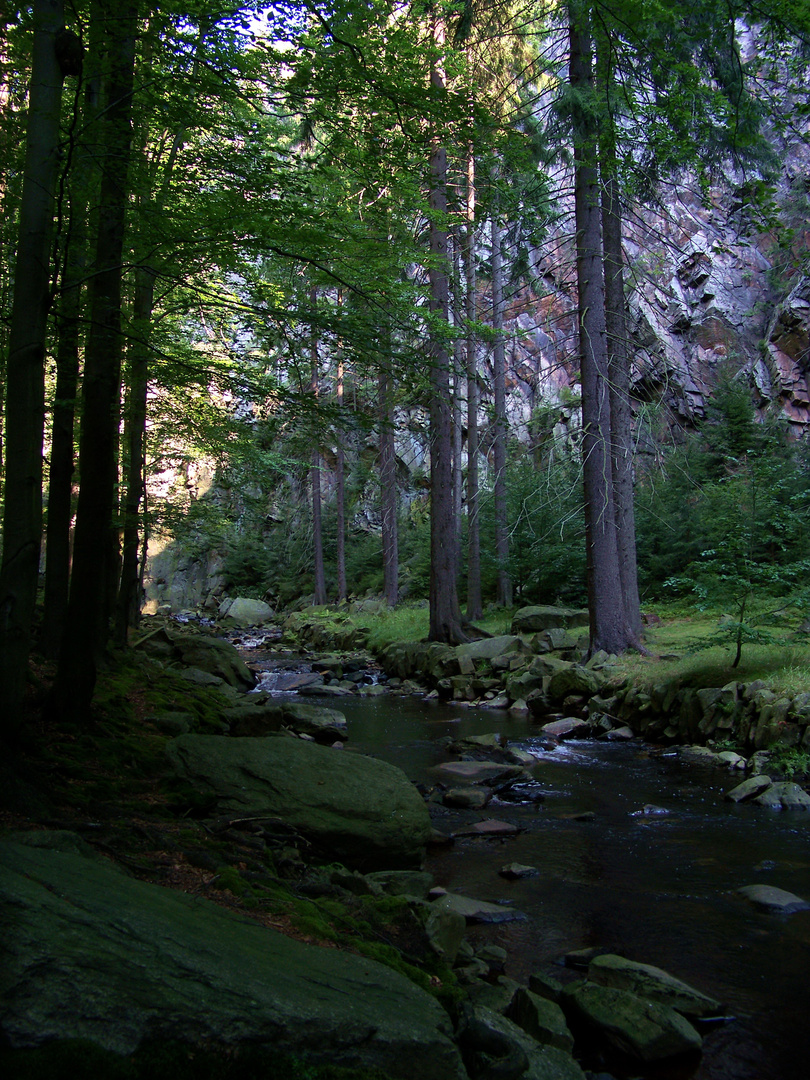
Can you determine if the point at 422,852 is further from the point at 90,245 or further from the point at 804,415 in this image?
the point at 804,415

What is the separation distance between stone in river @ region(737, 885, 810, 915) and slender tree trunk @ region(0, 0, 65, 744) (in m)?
4.99

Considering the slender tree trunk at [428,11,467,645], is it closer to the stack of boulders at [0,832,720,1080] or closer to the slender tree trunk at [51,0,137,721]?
the slender tree trunk at [51,0,137,721]

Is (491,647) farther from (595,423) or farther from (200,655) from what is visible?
(200,655)

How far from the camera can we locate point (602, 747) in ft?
31.9

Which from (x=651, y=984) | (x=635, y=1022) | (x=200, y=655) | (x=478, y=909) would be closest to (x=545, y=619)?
(x=200, y=655)

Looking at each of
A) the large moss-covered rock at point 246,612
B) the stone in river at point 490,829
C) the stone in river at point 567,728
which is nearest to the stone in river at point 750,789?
the stone in river at point 490,829

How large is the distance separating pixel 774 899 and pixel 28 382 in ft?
19.5

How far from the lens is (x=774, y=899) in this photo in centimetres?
491

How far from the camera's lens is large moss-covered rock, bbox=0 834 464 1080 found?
1949 mm

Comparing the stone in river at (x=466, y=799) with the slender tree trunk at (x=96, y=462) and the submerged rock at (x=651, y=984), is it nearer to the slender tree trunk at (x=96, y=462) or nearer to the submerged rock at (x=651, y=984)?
the submerged rock at (x=651, y=984)

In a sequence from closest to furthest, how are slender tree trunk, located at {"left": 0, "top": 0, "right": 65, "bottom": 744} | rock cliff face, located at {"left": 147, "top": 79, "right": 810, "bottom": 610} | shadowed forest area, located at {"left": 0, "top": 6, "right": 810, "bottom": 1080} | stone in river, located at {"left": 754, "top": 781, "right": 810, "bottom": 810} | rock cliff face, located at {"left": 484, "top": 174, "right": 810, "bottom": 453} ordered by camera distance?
shadowed forest area, located at {"left": 0, "top": 6, "right": 810, "bottom": 1080}, slender tree trunk, located at {"left": 0, "top": 0, "right": 65, "bottom": 744}, stone in river, located at {"left": 754, "top": 781, "right": 810, "bottom": 810}, rock cliff face, located at {"left": 147, "top": 79, "right": 810, "bottom": 610}, rock cliff face, located at {"left": 484, "top": 174, "right": 810, "bottom": 453}

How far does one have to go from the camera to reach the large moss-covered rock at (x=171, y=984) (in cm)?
195

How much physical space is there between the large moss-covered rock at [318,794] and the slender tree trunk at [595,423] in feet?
23.8

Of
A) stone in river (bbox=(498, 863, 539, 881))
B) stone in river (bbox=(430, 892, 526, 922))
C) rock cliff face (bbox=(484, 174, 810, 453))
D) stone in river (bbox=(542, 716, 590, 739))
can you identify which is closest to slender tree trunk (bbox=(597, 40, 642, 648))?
stone in river (bbox=(542, 716, 590, 739))
